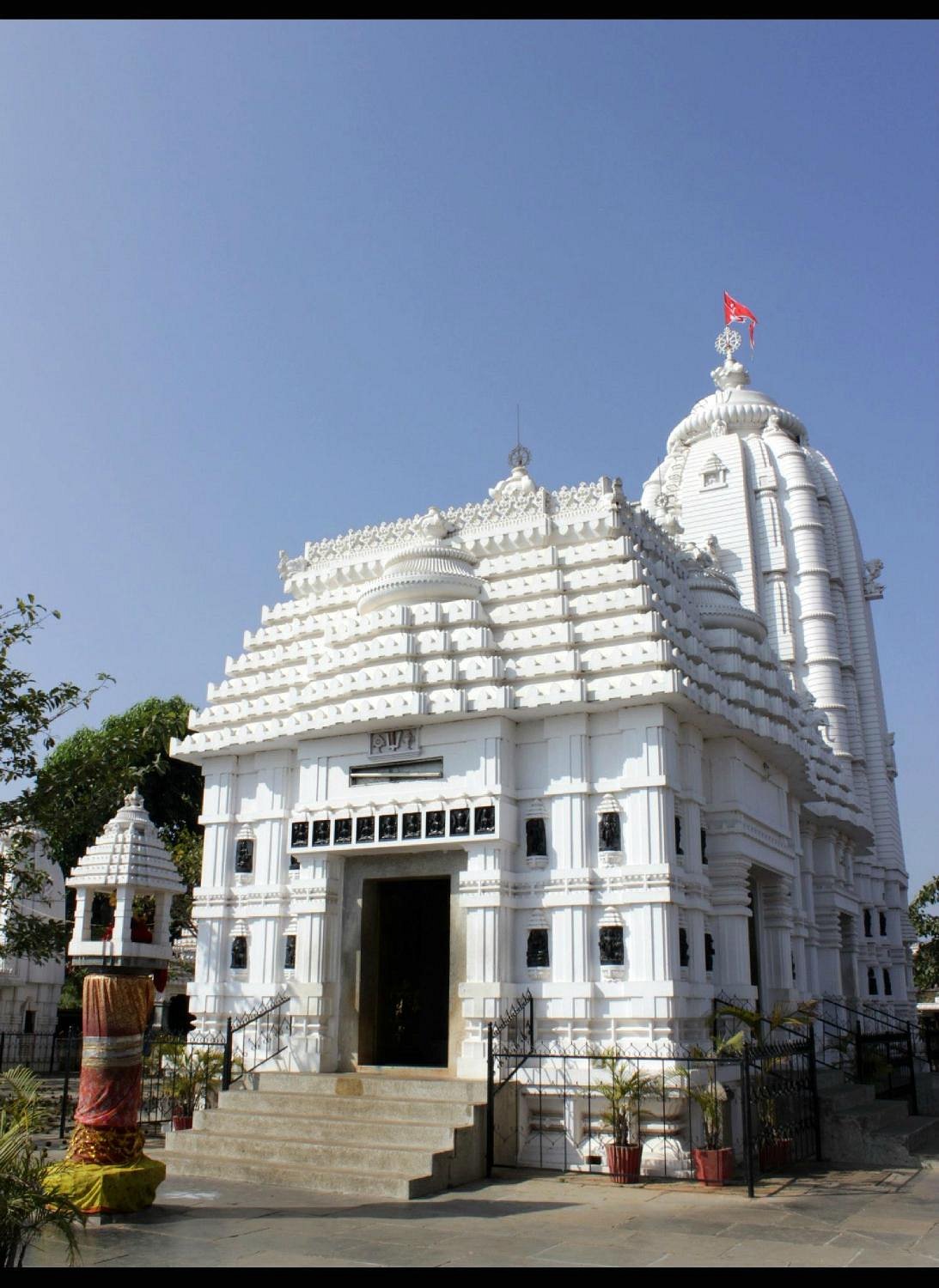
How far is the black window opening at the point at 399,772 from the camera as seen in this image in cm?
1892

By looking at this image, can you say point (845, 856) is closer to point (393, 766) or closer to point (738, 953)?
point (738, 953)

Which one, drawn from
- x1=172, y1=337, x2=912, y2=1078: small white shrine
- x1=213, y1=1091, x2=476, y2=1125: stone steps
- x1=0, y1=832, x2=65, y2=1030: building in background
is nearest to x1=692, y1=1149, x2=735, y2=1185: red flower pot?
x1=172, y1=337, x2=912, y2=1078: small white shrine

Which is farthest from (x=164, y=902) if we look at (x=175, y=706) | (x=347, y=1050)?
(x=175, y=706)

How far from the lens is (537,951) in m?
17.5

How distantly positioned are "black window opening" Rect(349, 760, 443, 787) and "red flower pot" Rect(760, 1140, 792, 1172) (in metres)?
7.48

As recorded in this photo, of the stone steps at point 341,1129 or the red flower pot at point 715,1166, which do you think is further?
the stone steps at point 341,1129

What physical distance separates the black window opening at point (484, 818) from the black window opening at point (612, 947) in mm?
2375

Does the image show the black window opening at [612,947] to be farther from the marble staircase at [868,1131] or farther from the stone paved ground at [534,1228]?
the marble staircase at [868,1131]

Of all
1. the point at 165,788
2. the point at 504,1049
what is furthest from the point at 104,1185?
the point at 165,788

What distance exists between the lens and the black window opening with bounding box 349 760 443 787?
18.9 meters

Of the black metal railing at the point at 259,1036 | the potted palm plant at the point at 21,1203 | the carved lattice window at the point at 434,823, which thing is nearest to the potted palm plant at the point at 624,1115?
the carved lattice window at the point at 434,823

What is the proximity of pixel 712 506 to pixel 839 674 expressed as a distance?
8.46 metres

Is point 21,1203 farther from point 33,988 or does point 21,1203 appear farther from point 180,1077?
point 33,988

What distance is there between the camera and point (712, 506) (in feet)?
147
